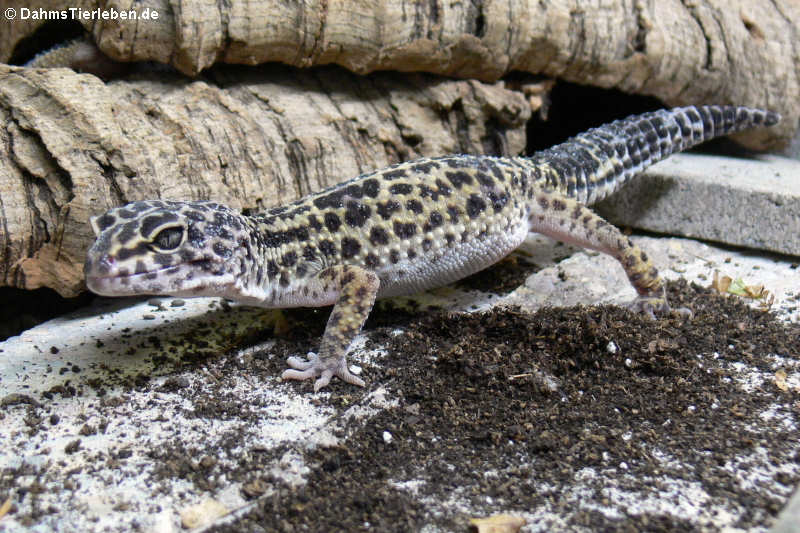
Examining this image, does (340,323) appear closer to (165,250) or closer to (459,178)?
(165,250)

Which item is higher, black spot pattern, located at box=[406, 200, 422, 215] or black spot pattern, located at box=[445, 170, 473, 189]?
black spot pattern, located at box=[445, 170, 473, 189]

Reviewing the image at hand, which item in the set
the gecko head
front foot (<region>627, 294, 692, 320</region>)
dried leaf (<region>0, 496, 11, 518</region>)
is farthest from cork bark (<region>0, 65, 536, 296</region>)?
front foot (<region>627, 294, 692, 320</region>)

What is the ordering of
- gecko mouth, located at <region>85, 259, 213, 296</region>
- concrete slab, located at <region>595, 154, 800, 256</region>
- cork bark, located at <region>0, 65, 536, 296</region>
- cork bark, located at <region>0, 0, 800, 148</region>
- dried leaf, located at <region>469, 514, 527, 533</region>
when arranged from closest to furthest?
dried leaf, located at <region>469, 514, 527, 533</region> → gecko mouth, located at <region>85, 259, 213, 296</region> → cork bark, located at <region>0, 65, 536, 296</region> → cork bark, located at <region>0, 0, 800, 148</region> → concrete slab, located at <region>595, 154, 800, 256</region>

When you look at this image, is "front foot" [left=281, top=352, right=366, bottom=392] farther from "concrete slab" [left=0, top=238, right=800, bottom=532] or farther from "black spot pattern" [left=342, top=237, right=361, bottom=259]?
"black spot pattern" [left=342, top=237, right=361, bottom=259]

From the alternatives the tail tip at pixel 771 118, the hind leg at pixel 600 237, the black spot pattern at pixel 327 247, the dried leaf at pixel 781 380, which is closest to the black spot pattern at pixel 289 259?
the black spot pattern at pixel 327 247

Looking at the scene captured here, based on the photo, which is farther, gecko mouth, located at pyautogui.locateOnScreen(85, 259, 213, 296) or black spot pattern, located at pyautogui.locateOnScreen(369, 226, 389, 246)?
black spot pattern, located at pyautogui.locateOnScreen(369, 226, 389, 246)

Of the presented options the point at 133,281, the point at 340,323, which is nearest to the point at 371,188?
the point at 340,323

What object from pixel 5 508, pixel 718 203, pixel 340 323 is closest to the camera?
pixel 5 508

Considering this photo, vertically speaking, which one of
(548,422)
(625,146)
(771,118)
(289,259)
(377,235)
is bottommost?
(548,422)
